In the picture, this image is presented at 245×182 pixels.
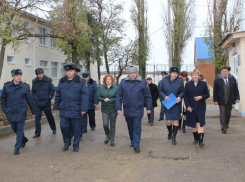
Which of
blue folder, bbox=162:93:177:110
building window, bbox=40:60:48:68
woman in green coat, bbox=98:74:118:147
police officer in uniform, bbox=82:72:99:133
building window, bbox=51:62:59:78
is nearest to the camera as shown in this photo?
blue folder, bbox=162:93:177:110

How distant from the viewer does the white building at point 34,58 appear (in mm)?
21544

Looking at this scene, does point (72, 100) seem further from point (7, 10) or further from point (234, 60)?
point (234, 60)

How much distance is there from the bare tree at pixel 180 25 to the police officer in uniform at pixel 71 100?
760 inches

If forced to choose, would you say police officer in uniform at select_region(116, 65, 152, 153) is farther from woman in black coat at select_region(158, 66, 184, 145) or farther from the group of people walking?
woman in black coat at select_region(158, 66, 184, 145)

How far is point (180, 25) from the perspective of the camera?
24156 mm

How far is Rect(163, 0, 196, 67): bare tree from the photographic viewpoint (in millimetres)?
23891

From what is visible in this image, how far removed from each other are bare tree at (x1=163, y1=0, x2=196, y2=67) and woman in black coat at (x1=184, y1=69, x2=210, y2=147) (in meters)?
18.6

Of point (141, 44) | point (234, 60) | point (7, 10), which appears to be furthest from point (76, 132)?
point (141, 44)

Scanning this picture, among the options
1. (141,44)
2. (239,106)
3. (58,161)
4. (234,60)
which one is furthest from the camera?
(141,44)

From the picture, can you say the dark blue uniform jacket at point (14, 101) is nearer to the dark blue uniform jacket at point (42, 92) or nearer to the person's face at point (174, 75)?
the dark blue uniform jacket at point (42, 92)

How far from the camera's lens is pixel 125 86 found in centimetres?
585

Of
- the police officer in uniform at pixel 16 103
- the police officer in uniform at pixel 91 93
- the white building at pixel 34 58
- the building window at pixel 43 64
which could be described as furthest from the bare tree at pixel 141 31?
the police officer in uniform at pixel 16 103

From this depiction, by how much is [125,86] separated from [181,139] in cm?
221

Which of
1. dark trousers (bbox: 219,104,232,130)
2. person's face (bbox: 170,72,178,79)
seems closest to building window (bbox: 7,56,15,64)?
person's face (bbox: 170,72,178,79)
